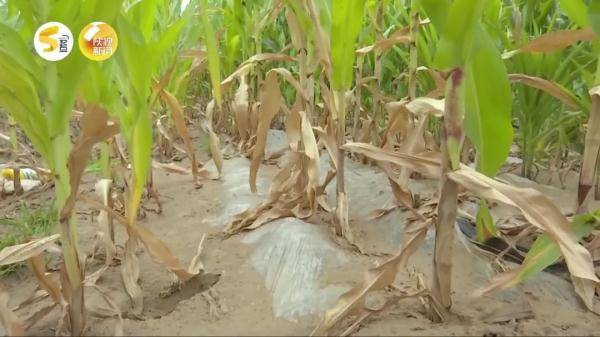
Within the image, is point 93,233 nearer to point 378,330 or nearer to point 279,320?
point 279,320

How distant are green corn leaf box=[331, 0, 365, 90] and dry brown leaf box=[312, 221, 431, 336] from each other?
0.44 metres

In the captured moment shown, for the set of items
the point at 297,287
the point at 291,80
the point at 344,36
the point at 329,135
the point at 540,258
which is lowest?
the point at 297,287

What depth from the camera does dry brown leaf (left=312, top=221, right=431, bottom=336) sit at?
2.52ft

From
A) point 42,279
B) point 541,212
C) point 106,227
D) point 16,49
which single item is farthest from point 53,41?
point 541,212

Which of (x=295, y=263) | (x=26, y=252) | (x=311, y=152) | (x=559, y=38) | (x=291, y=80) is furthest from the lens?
(x=291, y=80)

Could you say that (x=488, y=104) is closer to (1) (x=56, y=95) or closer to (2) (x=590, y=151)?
(2) (x=590, y=151)

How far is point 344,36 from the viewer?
1.11 meters

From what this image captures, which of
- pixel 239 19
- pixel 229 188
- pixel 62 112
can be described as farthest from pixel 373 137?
pixel 62 112

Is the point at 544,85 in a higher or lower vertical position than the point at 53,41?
lower

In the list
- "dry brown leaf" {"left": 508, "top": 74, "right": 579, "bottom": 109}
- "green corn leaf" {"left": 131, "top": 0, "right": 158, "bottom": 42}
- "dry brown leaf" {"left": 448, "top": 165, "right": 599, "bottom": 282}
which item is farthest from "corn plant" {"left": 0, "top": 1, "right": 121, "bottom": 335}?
"dry brown leaf" {"left": 508, "top": 74, "right": 579, "bottom": 109}

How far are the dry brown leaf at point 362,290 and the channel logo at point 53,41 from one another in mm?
517

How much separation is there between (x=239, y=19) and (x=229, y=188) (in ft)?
2.67

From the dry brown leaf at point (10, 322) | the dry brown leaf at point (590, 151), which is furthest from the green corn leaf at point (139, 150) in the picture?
the dry brown leaf at point (590, 151)

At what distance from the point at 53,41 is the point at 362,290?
551 millimetres
